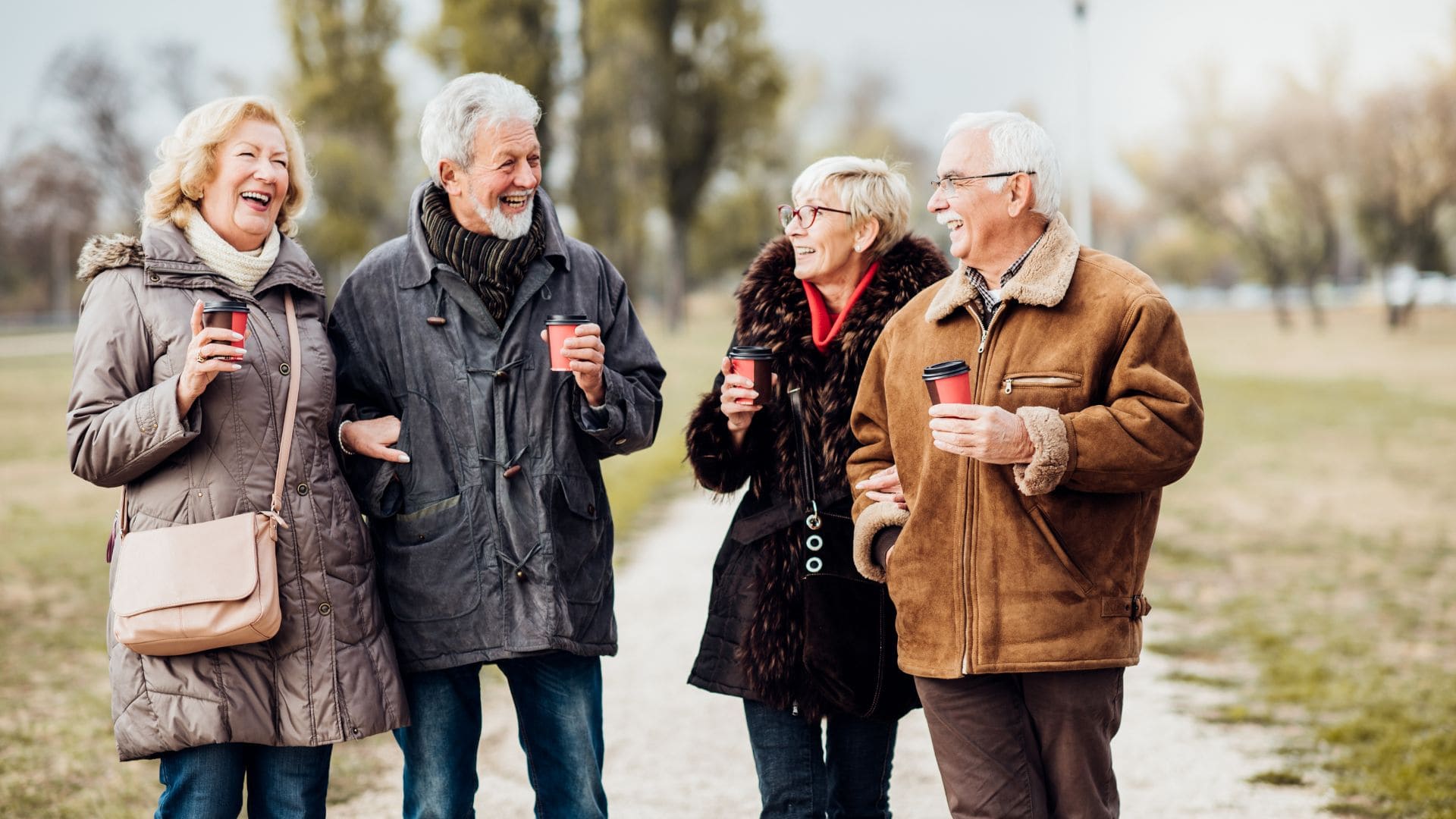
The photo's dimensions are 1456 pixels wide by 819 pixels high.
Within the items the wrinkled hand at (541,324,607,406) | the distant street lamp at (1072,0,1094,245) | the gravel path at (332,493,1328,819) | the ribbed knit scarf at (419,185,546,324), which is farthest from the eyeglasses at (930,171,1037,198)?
the distant street lamp at (1072,0,1094,245)

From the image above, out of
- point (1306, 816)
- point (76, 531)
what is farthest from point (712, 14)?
point (1306, 816)

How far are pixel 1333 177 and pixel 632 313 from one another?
42600 millimetres

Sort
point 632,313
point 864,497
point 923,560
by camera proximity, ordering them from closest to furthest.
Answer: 1. point 923,560
2. point 864,497
3. point 632,313

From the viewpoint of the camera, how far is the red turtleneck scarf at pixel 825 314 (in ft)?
11.8

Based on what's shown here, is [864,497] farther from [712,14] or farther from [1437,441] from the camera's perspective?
[712,14]

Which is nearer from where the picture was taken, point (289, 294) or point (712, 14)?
point (289, 294)

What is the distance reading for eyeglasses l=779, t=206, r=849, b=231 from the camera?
359cm

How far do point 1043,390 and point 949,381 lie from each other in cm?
28

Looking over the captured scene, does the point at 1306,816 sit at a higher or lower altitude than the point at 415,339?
lower

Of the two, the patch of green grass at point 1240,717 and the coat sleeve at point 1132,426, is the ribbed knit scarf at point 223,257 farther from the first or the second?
the patch of green grass at point 1240,717

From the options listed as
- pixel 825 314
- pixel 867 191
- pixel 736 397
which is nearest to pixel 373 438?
pixel 736 397

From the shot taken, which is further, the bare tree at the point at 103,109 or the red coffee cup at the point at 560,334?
the bare tree at the point at 103,109

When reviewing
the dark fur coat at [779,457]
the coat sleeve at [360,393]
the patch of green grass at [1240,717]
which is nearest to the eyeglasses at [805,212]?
the dark fur coat at [779,457]

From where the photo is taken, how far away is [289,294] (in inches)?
130
